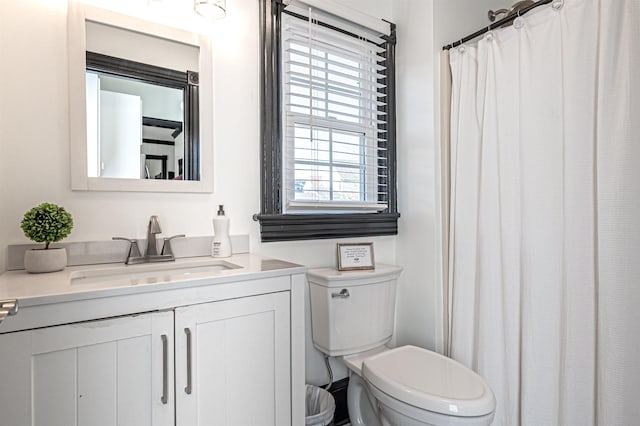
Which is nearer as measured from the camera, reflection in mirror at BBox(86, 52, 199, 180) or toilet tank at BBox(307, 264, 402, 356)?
reflection in mirror at BBox(86, 52, 199, 180)

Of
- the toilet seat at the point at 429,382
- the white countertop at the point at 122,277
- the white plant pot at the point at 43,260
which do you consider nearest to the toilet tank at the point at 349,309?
the toilet seat at the point at 429,382

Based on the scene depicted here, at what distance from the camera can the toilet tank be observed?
1.53 metres

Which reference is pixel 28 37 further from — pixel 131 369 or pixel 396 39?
pixel 396 39

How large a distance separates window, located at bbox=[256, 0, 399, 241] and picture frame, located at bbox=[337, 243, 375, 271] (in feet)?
0.30

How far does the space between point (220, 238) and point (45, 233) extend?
21.8 inches

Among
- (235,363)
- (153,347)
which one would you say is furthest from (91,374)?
(235,363)

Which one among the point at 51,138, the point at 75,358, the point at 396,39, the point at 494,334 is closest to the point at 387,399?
the point at 494,334

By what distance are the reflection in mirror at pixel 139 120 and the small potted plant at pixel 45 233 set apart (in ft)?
0.69

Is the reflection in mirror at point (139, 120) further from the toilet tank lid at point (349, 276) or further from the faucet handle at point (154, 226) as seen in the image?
the toilet tank lid at point (349, 276)

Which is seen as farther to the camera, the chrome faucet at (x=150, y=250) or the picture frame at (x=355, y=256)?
the picture frame at (x=355, y=256)

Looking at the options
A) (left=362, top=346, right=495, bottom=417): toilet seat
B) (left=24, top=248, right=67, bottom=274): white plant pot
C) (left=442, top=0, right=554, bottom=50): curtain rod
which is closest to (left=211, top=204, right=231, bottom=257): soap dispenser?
(left=24, top=248, right=67, bottom=274): white plant pot

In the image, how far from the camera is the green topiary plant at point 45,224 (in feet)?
3.33

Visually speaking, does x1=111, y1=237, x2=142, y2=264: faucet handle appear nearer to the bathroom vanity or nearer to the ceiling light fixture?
the bathroom vanity

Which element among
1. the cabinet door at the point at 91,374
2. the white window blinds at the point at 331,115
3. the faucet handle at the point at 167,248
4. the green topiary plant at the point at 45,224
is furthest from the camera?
the white window blinds at the point at 331,115
